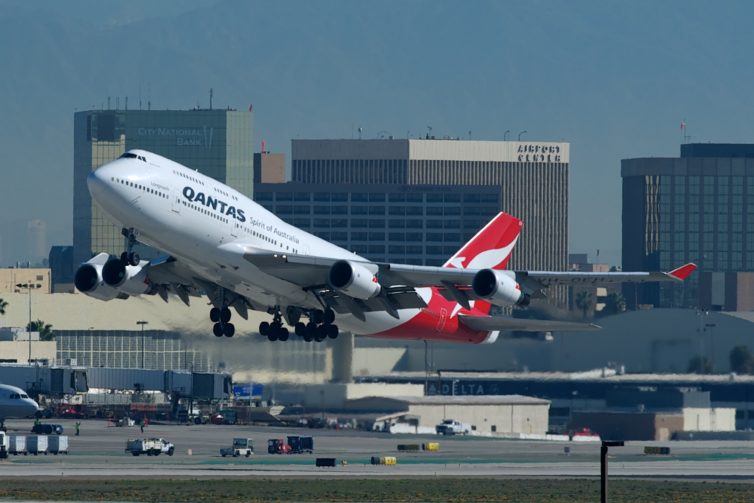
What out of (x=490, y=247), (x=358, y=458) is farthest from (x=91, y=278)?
(x=358, y=458)

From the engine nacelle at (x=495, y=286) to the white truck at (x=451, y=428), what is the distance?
60992 mm

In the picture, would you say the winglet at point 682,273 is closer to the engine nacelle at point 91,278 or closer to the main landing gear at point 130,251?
the main landing gear at point 130,251

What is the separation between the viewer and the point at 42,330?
193 meters

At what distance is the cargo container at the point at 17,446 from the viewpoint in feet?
386

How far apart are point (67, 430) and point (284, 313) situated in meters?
51.4

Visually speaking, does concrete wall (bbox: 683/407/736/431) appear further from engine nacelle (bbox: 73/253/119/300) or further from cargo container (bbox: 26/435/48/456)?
engine nacelle (bbox: 73/253/119/300)

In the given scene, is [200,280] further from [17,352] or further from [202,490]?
[17,352]

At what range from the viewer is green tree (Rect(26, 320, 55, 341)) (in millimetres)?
191625

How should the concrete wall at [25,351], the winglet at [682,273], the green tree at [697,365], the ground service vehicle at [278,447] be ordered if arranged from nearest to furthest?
the winglet at [682,273], the ground service vehicle at [278,447], the green tree at [697,365], the concrete wall at [25,351]

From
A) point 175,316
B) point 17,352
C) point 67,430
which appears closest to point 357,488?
point 175,316

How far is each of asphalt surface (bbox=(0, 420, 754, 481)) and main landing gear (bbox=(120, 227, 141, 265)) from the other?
20670 mm

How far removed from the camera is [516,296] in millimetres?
87375

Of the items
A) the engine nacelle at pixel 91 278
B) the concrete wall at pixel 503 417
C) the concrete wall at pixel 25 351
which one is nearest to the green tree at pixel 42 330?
the concrete wall at pixel 25 351

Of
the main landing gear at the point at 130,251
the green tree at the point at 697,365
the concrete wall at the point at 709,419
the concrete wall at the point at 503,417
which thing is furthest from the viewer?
the concrete wall at the point at 709,419
